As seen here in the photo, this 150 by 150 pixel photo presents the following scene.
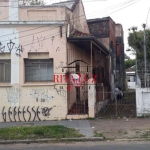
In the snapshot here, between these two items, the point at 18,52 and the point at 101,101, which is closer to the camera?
the point at 18,52

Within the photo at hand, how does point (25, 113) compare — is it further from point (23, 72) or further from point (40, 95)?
point (23, 72)

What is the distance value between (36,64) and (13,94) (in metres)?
1.81

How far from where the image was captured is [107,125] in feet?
37.3

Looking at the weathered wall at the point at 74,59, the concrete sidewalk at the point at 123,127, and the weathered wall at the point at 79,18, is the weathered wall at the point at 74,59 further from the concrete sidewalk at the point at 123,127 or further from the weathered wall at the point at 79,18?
the concrete sidewalk at the point at 123,127

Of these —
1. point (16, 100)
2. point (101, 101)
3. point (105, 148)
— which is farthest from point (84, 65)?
point (105, 148)

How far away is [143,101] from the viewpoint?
13242 millimetres

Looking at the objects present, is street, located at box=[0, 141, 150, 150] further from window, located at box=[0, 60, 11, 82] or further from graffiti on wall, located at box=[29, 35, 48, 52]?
graffiti on wall, located at box=[29, 35, 48, 52]

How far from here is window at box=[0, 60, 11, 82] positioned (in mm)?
13359

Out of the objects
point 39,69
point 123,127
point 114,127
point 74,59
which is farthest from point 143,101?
point 39,69

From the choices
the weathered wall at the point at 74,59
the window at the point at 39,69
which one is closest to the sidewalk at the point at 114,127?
the weathered wall at the point at 74,59

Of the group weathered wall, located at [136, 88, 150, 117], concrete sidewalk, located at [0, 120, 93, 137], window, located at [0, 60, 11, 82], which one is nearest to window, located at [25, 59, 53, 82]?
window, located at [0, 60, 11, 82]

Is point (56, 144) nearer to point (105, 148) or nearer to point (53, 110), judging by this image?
point (105, 148)

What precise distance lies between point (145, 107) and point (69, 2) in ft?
27.2

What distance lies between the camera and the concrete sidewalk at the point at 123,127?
374 inches
